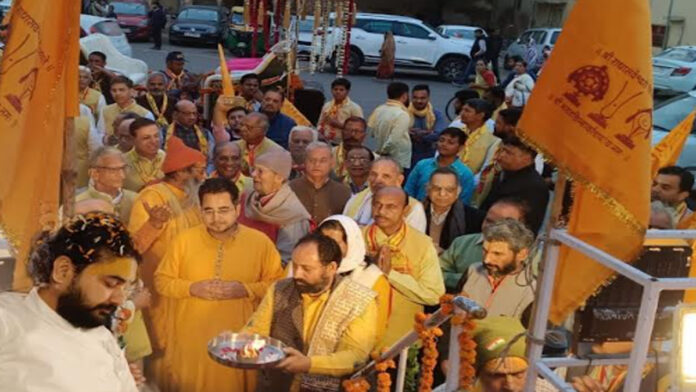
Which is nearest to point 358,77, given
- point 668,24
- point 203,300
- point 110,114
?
point 668,24

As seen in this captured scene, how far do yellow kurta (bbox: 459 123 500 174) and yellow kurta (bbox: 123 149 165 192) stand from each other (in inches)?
119

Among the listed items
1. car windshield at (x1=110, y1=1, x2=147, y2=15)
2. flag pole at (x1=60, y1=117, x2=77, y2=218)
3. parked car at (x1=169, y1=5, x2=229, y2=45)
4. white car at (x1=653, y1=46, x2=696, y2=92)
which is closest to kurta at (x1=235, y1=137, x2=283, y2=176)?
flag pole at (x1=60, y1=117, x2=77, y2=218)

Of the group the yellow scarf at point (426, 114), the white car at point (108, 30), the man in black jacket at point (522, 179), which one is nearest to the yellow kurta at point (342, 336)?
the man in black jacket at point (522, 179)

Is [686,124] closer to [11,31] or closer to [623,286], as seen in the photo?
[623,286]

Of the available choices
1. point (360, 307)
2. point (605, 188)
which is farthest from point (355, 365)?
point (605, 188)

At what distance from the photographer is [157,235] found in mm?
5062

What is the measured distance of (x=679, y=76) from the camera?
57.7 feet

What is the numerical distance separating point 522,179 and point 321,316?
2695 mm

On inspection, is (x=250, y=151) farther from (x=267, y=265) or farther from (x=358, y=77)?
(x=358, y=77)

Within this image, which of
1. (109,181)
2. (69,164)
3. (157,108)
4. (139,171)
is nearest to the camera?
(69,164)

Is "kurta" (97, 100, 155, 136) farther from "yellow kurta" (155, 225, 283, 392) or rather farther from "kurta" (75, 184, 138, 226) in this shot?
"yellow kurta" (155, 225, 283, 392)

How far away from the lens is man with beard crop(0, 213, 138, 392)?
2.67m

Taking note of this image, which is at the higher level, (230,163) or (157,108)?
(230,163)

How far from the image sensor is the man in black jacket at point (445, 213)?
19.1 feet
